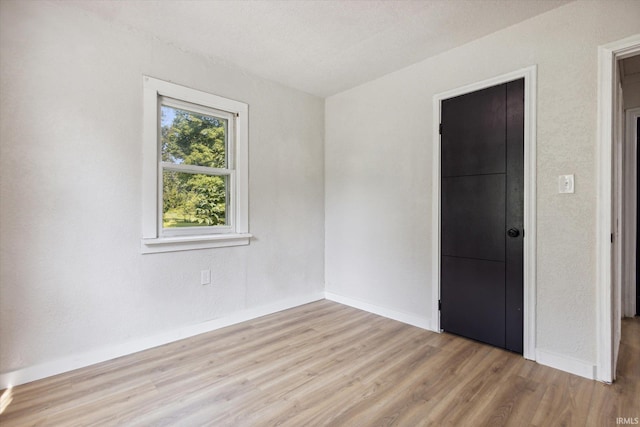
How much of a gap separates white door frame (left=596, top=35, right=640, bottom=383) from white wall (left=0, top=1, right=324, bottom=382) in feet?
9.46

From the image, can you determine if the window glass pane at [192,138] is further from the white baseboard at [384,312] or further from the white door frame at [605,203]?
the white door frame at [605,203]

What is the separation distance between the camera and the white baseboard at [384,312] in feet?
10.00

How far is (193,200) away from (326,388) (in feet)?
6.43

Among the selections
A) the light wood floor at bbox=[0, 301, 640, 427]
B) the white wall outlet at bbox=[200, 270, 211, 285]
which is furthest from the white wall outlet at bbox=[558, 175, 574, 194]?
the white wall outlet at bbox=[200, 270, 211, 285]

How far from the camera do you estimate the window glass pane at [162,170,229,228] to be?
2.77 meters

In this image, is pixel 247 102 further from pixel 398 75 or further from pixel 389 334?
pixel 389 334

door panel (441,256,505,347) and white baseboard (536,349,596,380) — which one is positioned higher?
door panel (441,256,505,347)

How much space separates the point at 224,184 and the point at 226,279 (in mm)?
942

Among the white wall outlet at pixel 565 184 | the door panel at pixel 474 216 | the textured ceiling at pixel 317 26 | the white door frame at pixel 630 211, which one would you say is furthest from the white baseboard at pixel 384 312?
the textured ceiling at pixel 317 26

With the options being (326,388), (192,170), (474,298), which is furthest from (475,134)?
(192,170)

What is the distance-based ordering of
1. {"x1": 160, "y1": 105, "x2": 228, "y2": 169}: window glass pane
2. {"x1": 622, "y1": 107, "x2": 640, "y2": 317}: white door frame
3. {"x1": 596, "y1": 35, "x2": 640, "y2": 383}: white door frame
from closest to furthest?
{"x1": 596, "y1": 35, "x2": 640, "y2": 383}: white door frame
{"x1": 160, "y1": 105, "x2": 228, "y2": 169}: window glass pane
{"x1": 622, "y1": 107, "x2": 640, "y2": 317}: white door frame

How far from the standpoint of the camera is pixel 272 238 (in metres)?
3.50

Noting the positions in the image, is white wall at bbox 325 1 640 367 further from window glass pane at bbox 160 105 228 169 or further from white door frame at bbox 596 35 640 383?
window glass pane at bbox 160 105 228 169

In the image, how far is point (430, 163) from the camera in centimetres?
299
